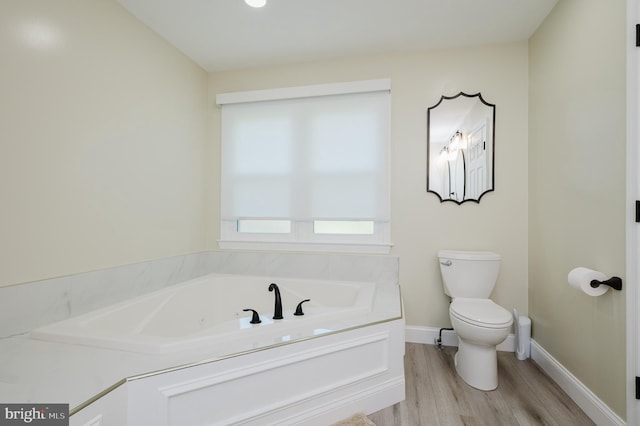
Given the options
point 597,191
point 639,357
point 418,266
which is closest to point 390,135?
point 418,266

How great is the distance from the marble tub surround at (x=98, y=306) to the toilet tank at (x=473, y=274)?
458mm

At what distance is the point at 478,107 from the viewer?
90.0 inches

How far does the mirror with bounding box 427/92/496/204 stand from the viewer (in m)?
2.27

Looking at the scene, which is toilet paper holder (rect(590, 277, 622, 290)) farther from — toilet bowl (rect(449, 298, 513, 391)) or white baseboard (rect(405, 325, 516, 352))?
white baseboard (rect(405, 325, 516, 352))

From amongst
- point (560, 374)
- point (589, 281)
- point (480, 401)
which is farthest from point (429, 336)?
point (589, 281)

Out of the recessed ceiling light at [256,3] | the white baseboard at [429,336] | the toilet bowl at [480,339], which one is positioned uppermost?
the recessed ceiling light at [256,3]

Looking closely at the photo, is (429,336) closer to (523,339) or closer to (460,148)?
(523,339)

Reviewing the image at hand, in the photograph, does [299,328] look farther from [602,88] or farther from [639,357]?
[602,88]

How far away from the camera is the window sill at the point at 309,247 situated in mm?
2422

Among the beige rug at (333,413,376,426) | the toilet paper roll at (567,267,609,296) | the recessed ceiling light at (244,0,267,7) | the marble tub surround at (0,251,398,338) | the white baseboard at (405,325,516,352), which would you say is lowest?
the beige rug at (333,413,376,426)

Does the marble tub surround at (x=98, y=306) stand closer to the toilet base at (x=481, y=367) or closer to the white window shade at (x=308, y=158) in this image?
the white window shade at (x=308, y=158)

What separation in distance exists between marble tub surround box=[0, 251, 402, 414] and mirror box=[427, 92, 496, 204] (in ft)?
2.56

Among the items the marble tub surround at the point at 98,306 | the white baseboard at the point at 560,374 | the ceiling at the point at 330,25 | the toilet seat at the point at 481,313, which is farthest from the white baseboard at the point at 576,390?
the ceiling at the point at 330,25
